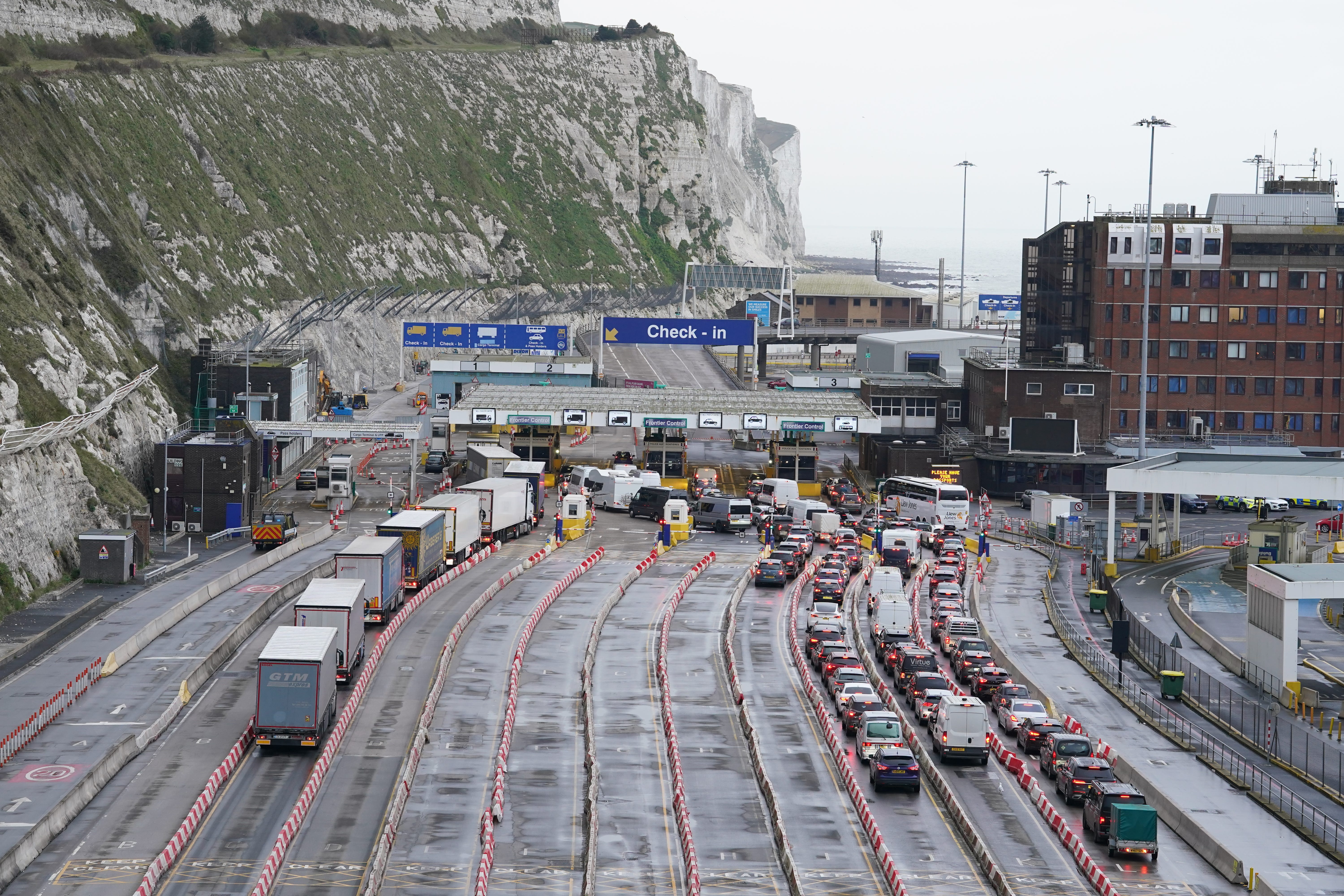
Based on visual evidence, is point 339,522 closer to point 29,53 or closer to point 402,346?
point 402,346

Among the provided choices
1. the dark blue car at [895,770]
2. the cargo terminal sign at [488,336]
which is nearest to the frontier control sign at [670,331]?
the cargo terminal sign at [488,336]

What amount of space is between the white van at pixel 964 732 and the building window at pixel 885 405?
6840 cm

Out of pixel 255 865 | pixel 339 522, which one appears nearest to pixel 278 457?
pixel 339 522

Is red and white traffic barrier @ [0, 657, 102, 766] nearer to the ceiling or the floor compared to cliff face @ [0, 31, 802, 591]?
nearer to the floor

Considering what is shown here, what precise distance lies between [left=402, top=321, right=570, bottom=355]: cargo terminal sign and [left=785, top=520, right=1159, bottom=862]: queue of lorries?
68.6 metres

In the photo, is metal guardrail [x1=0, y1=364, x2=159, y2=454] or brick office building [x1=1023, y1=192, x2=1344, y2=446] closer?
metal guardrail [x1=0, y1=364, x2=159, y2=454]

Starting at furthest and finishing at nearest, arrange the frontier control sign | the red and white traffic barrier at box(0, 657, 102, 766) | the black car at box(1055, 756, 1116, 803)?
the frontier control sign, the red and white traffic barrier at box(0, 657, 102, 766), the black car at box(1055, 756, 1116, 803)

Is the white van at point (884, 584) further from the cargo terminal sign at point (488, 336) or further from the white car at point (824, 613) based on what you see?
the cargo terminal sign at point (488, 336)

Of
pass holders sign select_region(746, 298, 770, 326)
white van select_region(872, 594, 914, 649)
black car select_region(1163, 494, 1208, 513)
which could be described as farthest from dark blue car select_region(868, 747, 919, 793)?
pass holders sign select_region(746, 298, 770, 326)

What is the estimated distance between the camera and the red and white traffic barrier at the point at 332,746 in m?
35.9

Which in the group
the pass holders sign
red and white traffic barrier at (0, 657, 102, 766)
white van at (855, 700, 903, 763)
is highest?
the pass holders sign

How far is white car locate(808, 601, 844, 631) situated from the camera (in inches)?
2516

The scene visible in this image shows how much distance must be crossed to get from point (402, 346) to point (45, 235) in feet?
166

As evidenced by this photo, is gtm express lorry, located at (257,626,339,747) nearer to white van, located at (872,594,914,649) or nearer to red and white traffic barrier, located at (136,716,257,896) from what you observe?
red and white traffic barrier, located at (136,716,257,896)
